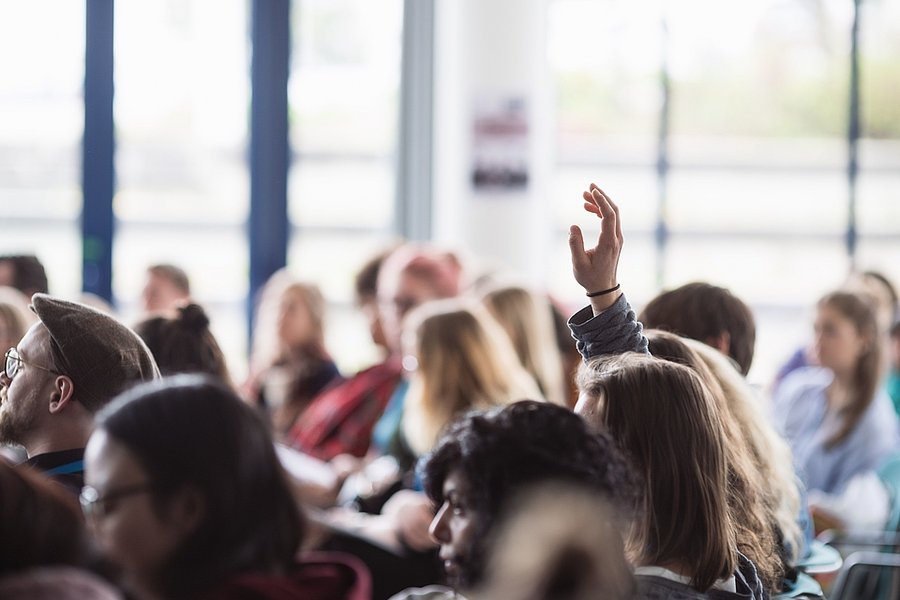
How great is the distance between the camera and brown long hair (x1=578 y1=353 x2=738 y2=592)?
175cm

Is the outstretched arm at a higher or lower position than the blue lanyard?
higher

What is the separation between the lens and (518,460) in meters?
1.49

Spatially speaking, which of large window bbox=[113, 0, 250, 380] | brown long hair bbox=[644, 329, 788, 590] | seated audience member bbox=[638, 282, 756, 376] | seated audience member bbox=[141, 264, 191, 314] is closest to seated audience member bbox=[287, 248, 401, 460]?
seated audience member bbox=[141, 264, 191, 314]

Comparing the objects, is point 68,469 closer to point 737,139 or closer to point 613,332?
Answer: point 613,332

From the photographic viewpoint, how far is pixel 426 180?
7.21m

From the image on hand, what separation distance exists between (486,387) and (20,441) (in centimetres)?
184

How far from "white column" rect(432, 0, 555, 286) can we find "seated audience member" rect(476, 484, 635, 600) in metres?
5.11

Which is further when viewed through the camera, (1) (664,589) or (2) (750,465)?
(2) (750,465)

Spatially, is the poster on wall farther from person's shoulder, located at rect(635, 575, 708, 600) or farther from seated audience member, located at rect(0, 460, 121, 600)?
seated audience member, located at rect(0, 460, 121, 600)

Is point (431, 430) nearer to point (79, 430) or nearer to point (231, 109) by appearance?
point (79, 430)

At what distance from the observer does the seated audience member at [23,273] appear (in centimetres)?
255

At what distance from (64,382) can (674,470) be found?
1049 mm

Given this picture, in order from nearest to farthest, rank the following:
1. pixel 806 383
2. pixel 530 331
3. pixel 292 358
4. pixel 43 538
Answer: pixel 43 538 < pixel 530 331 < pixel 806 383 < pixel 292 358

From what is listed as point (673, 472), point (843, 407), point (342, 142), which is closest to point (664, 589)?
point (673, 472)
